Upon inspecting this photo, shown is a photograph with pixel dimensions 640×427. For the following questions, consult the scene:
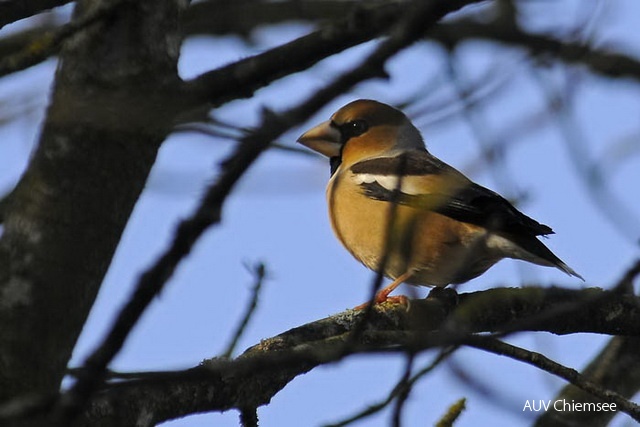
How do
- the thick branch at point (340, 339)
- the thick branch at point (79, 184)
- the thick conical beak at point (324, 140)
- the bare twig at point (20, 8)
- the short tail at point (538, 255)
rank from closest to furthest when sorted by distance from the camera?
the thick branch at point (340, 339)
the thick branch at point (79, 184)
the bare twig at point (20, 8)
the short tail at point (538, 255)
the thick conical beak at point (324, 140)

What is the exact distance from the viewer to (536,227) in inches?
205

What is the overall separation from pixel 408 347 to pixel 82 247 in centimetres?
122

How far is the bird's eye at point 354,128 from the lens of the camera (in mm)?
7062

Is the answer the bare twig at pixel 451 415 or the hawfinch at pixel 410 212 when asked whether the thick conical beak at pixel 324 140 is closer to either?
the hawfinch at pixel 410 212

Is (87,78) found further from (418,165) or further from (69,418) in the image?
(418,165)

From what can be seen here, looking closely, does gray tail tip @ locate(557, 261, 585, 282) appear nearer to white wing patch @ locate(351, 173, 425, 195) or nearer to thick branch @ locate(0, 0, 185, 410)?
white wing patch @ locate(351, 173, 425, 195)

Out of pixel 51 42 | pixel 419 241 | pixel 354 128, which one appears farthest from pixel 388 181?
pixel 51 42

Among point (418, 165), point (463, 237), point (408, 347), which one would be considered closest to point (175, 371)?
point (408, 347)

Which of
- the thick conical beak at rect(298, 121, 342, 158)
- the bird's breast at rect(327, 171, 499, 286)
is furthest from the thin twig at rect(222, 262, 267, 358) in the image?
the thick conical beak at rect(298, 121, 342, 158)

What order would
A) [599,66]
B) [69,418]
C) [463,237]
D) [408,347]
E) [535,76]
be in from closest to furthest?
[69,418] < [408,347] < [535,76] < [599,66] < [463,237]

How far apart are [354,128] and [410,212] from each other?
2.35 meters

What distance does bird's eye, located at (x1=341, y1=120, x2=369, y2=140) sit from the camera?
7.06 metres

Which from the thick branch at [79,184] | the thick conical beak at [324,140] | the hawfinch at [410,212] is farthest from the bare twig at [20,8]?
the thick conical beak at [324,140]

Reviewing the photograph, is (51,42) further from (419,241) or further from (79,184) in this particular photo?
(419,241)
